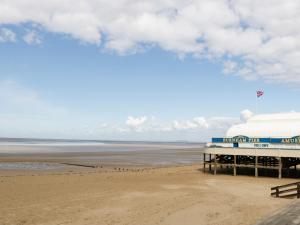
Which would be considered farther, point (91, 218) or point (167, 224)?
point (91, 218)

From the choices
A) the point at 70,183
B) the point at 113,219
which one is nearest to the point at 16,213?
the point at 113,219

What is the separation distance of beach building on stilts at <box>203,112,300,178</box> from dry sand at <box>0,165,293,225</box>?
303 cm

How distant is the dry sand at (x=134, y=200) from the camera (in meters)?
21.0

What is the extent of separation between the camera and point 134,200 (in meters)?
27.0

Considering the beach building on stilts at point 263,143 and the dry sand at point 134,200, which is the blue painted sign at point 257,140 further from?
the dry sand at point 134,200

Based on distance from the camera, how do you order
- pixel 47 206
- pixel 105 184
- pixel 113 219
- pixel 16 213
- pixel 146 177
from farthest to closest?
pixel 146 177 < pixel 105 184 < pixel 47 206 < pixel 16 213 < pixel 113 219

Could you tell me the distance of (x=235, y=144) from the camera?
145 feet

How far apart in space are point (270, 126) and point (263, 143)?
4118 mm

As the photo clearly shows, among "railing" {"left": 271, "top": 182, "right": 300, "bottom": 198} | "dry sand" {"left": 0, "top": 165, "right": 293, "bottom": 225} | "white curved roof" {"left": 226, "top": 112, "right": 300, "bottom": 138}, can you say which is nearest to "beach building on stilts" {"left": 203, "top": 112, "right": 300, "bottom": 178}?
"white curved roof" {"left": 226, "top": 112, "right": 300, "bottom": 138}

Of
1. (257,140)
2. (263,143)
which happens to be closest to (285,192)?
(263,143)

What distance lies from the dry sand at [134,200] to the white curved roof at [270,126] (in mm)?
5848

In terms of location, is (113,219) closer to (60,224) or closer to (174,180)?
(60,224)

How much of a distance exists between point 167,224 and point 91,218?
4479 millimetres

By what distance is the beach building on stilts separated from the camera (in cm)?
4044
